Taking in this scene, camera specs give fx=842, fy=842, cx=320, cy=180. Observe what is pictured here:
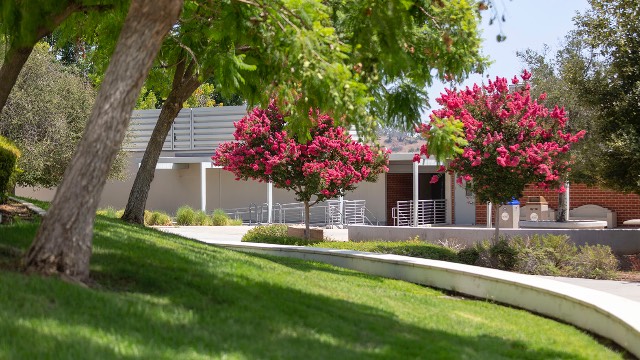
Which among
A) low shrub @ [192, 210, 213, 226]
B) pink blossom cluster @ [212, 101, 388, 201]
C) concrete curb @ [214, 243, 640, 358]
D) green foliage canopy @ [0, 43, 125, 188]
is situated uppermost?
green foliage canopy @ [0, 43, 125, 188]

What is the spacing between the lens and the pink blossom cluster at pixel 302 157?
21.8 metres

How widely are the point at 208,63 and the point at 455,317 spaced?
20.4ft

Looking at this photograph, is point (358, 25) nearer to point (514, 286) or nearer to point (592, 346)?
point (514, 286)

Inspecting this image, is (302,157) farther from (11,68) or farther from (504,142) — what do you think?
(11,68)

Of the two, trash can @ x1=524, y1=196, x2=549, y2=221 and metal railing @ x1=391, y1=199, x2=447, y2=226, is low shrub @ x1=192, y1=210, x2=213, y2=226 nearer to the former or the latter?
metal railing @ x1=391, y1=199, x2=447, y2=226

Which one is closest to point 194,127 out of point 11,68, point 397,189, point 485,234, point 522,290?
point 397,189

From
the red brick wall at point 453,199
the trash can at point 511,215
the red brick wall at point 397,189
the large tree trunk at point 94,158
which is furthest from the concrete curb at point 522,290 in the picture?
the red brick wall at point 397,189

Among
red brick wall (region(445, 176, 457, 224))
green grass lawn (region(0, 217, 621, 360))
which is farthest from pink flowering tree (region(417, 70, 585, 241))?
red brick wall (region(445, 176, 457, 224))

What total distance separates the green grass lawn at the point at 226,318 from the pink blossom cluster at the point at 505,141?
7209mm

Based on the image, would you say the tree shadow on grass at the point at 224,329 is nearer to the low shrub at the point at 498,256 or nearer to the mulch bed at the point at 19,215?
the mulch bed at the point at 19,215

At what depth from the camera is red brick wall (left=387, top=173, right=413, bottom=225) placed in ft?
126

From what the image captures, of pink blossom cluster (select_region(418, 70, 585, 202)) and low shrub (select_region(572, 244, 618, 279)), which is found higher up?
pink blossom cluster (select_region(418, 70, 585, 202))

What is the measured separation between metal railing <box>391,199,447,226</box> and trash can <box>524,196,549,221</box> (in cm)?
446

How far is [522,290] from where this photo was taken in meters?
12.2
